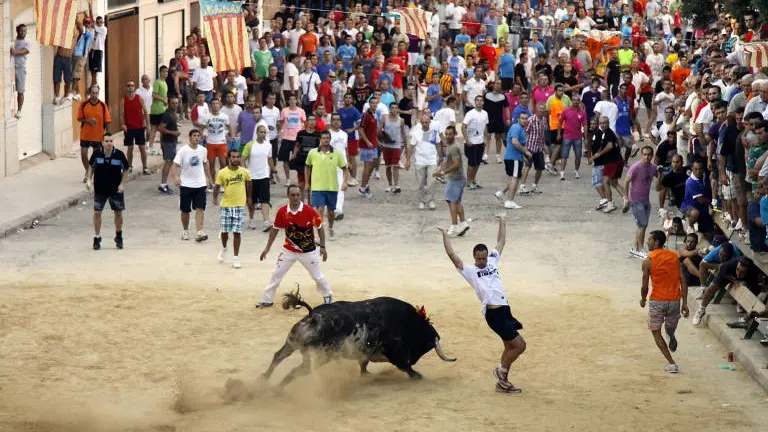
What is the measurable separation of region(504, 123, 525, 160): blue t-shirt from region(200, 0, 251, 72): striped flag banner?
6186 mm

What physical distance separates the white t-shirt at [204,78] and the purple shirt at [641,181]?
1302 centimetres

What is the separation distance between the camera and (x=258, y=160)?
21625 mm

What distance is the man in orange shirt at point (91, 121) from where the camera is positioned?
80.6ft

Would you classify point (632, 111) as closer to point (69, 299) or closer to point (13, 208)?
point (13, 208)

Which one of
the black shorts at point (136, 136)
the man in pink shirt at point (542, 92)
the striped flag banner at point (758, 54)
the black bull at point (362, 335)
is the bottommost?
the black bull at point (362, 335)

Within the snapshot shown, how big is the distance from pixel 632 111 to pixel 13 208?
44.1 feet

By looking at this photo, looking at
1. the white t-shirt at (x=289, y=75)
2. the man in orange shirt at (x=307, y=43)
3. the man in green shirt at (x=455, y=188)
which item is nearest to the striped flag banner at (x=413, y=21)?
the man in orange shirt at (x=307, y=43)

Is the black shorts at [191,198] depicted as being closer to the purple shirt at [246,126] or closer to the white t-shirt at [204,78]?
the purple shirt at [246,126]

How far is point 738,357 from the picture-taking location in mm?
15109

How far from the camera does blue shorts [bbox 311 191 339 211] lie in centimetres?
2095

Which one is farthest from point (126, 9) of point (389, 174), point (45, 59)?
point (389, 174)

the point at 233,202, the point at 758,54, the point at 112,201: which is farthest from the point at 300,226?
the point at 758,54

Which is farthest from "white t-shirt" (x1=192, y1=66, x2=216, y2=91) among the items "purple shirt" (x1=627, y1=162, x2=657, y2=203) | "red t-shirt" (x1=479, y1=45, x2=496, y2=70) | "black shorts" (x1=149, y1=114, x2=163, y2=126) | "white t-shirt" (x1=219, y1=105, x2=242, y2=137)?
"purple shirt" (x1=627, y1=162, x2=657, y2=203)

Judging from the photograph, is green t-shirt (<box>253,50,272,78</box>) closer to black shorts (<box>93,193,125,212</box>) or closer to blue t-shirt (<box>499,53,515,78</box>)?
blue t-shirt (<box>499,53,515,78</box>)
